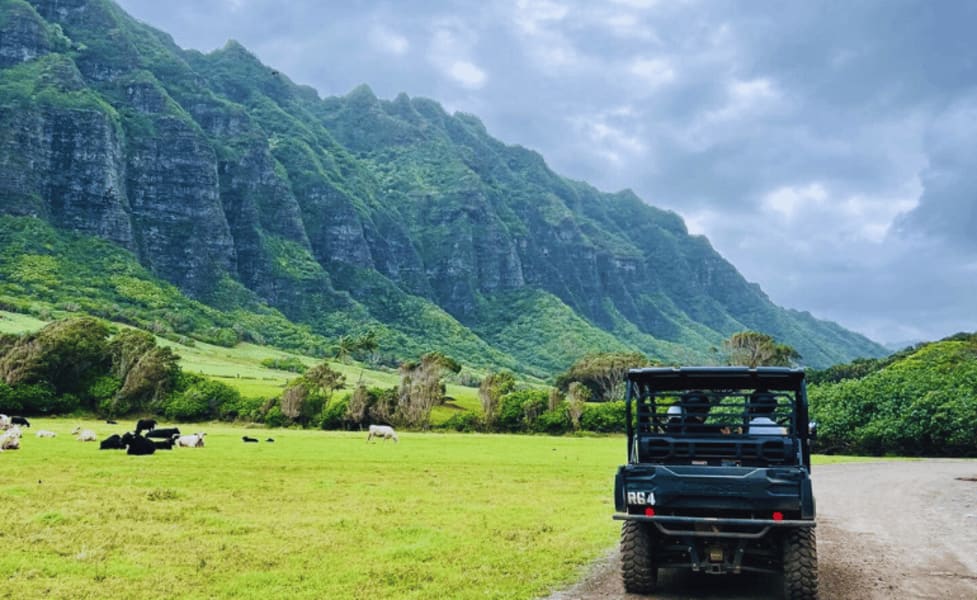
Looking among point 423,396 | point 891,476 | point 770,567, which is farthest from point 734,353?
point 770,567

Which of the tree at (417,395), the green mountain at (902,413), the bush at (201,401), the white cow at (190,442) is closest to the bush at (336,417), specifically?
the tree at (417,395)

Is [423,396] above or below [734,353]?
below

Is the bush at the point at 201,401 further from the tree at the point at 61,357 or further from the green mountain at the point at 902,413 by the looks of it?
the green mountain at the point at 902,413

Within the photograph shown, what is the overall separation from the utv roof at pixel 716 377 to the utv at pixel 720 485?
2cm

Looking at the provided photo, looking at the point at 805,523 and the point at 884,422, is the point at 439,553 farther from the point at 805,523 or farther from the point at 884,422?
the point at 884,422

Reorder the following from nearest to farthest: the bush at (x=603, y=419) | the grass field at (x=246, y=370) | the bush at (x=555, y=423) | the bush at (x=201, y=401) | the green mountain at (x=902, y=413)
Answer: the green mountain at (x=902, y=413), the bush at (x=201, y=401), the bush at (x=603, y=419), the bush at (x=555, y=423), the grass field at (x=246, y=370)

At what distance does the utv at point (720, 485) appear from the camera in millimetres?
11055

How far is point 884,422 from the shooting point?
→ 73.9 meters

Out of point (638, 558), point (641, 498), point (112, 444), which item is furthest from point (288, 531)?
point (112, 444)

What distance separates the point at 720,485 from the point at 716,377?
8.45 ft

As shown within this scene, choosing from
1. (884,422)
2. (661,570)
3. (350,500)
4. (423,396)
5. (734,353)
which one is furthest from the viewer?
(734,353)

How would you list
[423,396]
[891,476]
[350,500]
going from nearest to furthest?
1. [350,500]
2. [891,476]
3. [423,396]

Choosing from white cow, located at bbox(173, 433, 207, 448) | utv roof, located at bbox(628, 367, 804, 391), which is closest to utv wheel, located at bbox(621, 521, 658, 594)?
utv roof, located at bbox(628, 367, 804, 391)

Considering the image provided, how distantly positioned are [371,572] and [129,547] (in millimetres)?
5896
